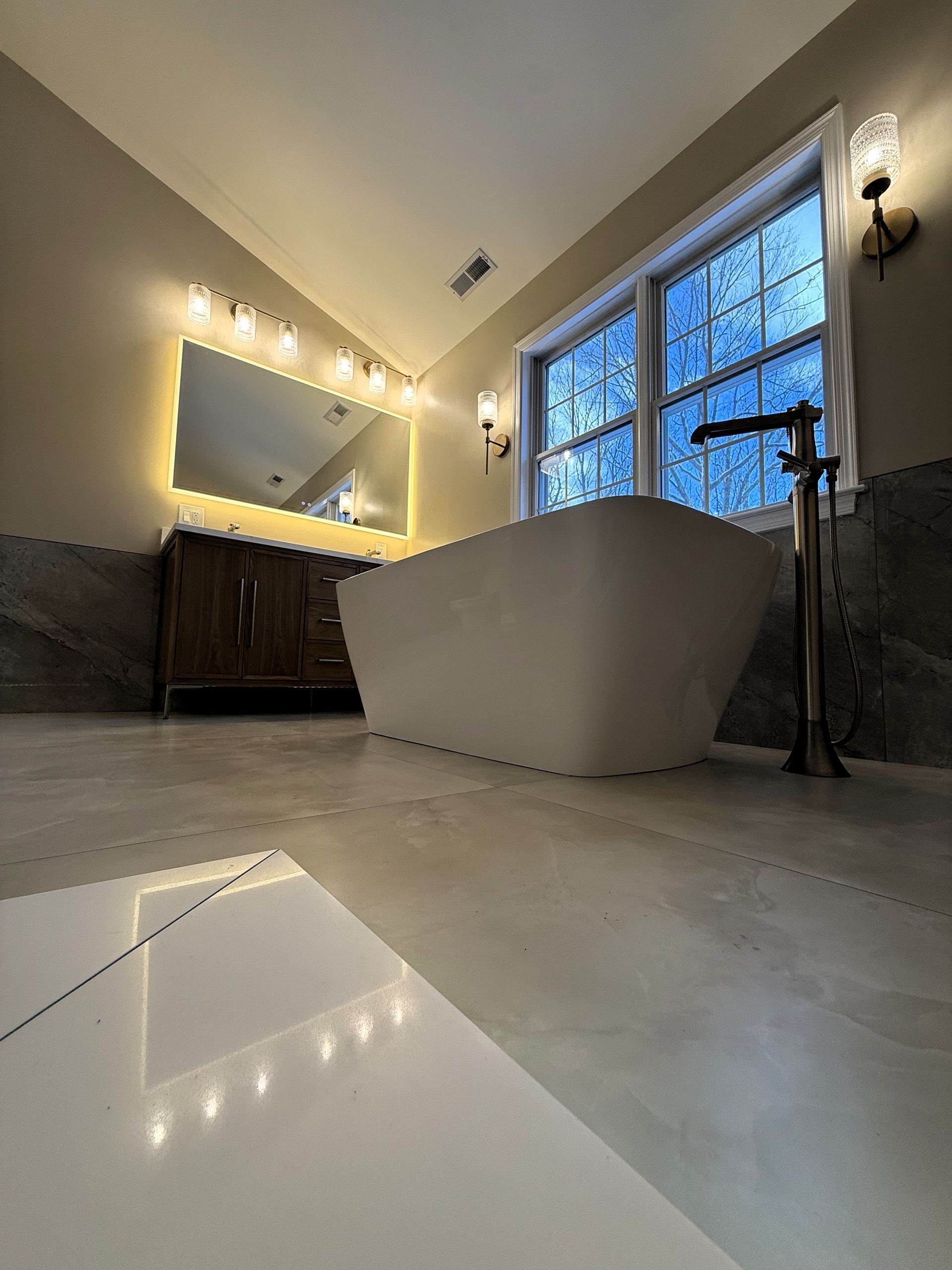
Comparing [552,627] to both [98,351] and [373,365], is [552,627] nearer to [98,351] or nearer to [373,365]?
[98,351]

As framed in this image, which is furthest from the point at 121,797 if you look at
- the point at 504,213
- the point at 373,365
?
the point at 373,365

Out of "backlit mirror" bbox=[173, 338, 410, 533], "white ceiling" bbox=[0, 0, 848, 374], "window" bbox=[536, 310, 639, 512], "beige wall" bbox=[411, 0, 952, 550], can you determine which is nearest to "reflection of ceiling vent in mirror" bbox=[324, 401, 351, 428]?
"backlit mirror" bbox=[173, 338, 410, 533]

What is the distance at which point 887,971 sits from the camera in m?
0.44

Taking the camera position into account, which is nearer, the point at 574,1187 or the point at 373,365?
the point at 574,1187

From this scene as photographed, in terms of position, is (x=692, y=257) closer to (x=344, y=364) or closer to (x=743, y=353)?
(x=743, y=353)

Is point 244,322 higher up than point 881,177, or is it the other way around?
point 244,322

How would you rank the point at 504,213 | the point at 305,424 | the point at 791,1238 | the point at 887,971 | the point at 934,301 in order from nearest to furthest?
the point at 791,1238, the point at 887,971, the point at 934,301, the point at 504,213, the point at 305,424

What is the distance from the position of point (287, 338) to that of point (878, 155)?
2989 millimetres

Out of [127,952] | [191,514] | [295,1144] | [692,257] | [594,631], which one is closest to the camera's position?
[295,1144]

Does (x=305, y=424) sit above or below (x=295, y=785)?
above

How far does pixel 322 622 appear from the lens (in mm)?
2904

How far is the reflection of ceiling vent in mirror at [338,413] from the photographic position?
3.68m

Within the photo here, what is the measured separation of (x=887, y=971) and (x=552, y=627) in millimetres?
905

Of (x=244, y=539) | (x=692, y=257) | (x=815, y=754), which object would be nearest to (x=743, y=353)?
(x=692, y=257)
